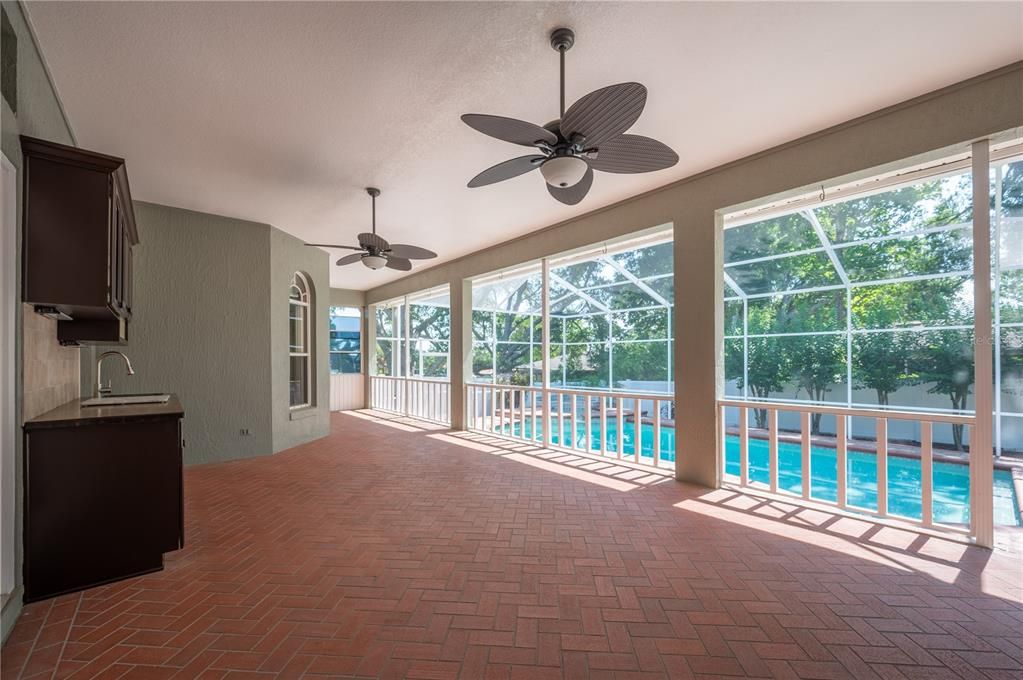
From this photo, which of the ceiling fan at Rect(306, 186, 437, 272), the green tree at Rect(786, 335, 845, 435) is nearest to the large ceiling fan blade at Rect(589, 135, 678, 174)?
the ceiling fan at Rect(306, 186, 437, 272)

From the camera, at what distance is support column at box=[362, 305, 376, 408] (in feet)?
32.3

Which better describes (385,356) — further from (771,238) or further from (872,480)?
(872,480)

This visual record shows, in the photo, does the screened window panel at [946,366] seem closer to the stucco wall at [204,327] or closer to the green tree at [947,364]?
the green tree at [947,364]

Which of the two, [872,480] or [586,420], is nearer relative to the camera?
[586,420]

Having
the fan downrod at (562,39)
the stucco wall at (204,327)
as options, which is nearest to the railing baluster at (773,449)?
the fan downrod at (562,39)

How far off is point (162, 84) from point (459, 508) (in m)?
3.32

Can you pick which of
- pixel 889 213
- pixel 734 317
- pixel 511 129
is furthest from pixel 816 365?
pixel 511 129

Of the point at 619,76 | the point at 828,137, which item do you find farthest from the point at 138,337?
the point at 828,137

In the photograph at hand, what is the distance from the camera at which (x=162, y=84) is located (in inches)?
96.5

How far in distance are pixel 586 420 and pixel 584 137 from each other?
12.4ft

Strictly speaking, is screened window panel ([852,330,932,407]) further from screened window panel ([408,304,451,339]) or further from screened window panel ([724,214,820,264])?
screened window panel ([408,304,451,339])

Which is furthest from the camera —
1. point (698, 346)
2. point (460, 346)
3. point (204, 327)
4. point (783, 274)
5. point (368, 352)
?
point (368, 352)

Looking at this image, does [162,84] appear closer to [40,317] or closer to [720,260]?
[40,317]

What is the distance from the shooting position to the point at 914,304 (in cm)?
614
